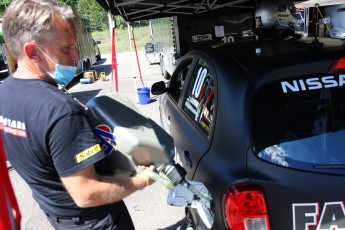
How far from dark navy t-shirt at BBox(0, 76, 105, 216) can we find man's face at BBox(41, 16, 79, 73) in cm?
10

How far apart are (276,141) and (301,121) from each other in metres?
0.21

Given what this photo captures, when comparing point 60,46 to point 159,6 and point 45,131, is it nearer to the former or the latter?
point 45,131

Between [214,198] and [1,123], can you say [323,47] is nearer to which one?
[214,198]

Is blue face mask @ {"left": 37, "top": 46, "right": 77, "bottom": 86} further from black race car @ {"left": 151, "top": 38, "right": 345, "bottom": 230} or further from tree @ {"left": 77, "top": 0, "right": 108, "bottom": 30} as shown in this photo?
tree @ {"left": 77, "top": 0, "right": 108, "bottom": 30}

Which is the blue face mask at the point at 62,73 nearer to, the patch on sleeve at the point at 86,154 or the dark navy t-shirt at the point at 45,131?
the dark navy t-shirt at the point at 45,131

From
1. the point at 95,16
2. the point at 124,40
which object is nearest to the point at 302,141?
the point at 124,40

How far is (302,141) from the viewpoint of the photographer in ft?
5.66

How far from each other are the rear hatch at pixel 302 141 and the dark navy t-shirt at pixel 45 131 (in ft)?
2.78

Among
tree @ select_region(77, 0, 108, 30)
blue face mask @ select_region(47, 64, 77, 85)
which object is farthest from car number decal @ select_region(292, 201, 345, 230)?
tree @ select_region(77, 0, 108, 30)

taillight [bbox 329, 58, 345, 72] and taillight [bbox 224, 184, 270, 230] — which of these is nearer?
taillight [bbox 224, 184, 270, 230]

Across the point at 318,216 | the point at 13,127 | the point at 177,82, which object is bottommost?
the point at 318,216

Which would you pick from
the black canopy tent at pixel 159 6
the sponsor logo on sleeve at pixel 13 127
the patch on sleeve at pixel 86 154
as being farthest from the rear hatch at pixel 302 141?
the black canopy tent at pixel 159 6

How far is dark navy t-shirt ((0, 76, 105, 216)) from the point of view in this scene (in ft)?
4.22

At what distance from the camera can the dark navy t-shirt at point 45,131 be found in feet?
4.22
